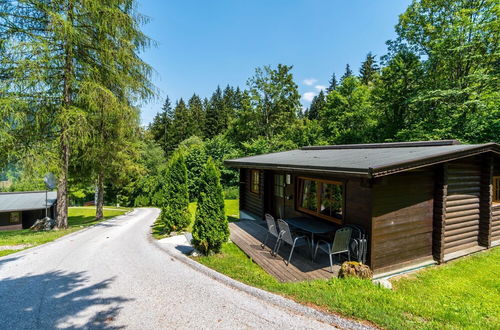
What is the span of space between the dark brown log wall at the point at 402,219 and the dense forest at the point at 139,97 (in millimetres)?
6176

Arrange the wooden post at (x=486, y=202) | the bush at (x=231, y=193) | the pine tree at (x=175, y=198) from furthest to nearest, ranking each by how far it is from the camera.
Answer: the bush at (x=231, y=193) → the pine tree at (x=175, y=198) → the wooden post at (x=486, y=202)

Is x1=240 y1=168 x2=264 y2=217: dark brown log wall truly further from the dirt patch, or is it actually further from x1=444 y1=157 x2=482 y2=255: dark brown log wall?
the dirt patch

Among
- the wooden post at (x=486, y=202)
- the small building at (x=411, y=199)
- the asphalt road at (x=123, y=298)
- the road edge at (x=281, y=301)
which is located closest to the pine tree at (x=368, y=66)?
the wooden post at (x=486, y=202)

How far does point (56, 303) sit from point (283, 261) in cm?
409

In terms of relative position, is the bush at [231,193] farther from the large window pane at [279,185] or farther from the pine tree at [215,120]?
the pine tree at [215,120]

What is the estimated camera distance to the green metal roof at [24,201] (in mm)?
19219

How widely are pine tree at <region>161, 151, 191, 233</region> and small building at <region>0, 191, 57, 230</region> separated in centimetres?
1795

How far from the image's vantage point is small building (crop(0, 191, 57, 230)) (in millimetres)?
19484

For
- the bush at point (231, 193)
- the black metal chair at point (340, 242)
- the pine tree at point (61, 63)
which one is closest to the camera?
the black metal chair at point (340, 242)

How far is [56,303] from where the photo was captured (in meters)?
3.67

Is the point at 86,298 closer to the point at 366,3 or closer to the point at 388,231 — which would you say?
the point at 388,231

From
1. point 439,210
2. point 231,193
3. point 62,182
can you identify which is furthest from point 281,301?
point 231,193

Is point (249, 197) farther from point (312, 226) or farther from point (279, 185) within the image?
point (312, 226)

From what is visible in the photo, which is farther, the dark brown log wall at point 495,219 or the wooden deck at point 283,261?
the dark brown log wall at point 495,219
